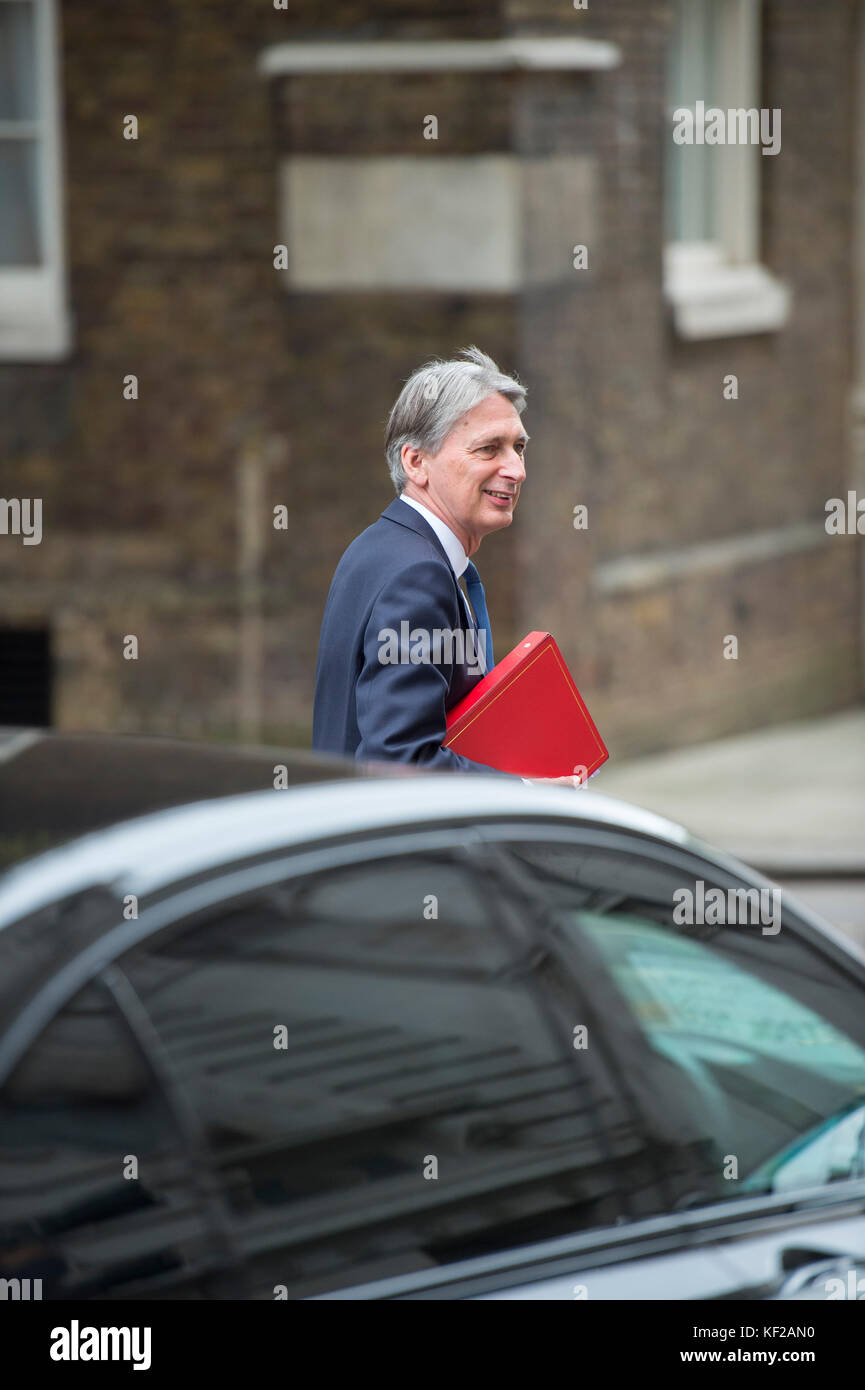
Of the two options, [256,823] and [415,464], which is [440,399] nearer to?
[415,464]

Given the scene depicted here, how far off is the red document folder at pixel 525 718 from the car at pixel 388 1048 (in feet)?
2.34

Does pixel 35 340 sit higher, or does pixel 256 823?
pixel 35 340

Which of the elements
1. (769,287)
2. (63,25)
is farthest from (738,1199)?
(769,287)

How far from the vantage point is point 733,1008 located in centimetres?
261

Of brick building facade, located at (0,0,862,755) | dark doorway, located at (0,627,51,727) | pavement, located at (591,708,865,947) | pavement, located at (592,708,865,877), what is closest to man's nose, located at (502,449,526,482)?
pavement, located at (591,708,865,947)

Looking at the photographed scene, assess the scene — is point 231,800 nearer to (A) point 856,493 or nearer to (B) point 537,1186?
(B) point 537,1186

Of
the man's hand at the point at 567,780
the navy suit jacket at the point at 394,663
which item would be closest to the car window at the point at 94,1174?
the navy suit jacket at the point at 394,663

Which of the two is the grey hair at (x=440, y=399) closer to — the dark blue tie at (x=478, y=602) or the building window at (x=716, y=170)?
the dark blue tie at (x=478, y=602)

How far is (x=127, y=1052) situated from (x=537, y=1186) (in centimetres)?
58

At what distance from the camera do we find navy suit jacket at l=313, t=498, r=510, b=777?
3139 mm

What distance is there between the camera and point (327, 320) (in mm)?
8906

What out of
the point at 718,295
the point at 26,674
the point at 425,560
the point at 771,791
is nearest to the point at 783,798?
the point at 771,791

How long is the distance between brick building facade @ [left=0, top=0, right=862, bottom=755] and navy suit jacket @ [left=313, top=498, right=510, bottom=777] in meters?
5.38

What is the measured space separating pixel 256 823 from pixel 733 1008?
2.88ft
